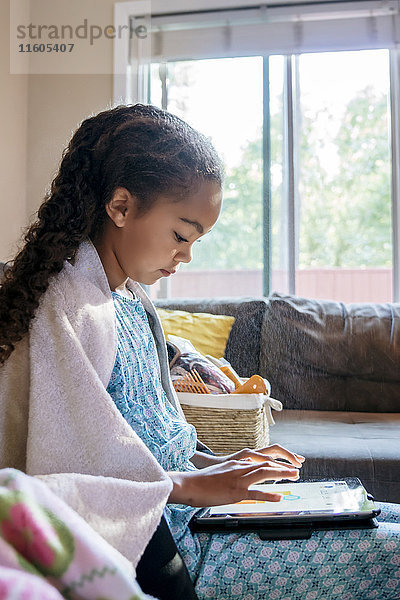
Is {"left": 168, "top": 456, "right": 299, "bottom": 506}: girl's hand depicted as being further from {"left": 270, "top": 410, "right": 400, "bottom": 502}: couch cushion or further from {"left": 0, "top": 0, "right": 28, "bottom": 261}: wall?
{"left": 0, "top": 0, "right": 28, "bottom": 261}: wall

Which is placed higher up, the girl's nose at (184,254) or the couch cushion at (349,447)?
the girl's nose at (184,254)

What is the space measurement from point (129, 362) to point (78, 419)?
241 mm

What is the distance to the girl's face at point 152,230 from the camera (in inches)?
39.7

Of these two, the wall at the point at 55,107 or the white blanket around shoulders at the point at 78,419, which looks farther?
the wall at the point at 55,107

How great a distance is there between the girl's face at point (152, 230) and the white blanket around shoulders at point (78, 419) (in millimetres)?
142

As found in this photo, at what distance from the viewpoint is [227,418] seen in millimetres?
1776

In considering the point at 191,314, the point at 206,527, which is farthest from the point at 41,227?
the point at 191,314

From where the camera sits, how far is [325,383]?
7.91 ft

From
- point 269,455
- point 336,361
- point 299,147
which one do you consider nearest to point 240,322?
point 336,361

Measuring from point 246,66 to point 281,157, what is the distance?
0.47 meters

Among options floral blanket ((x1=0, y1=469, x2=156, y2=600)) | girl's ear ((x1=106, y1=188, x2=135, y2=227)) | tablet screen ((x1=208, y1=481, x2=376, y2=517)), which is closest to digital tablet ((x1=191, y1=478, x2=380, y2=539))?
tablet screen ((x1=208, y1=481, x2=376, y2=517))

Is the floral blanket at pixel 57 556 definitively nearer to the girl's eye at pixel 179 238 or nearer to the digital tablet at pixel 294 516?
the digital tablet at pixel 294 516

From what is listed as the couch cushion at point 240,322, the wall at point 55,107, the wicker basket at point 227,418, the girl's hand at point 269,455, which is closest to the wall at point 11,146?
the wall at point 55,107

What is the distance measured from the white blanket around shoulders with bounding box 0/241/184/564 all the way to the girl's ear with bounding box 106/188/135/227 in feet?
0.47
